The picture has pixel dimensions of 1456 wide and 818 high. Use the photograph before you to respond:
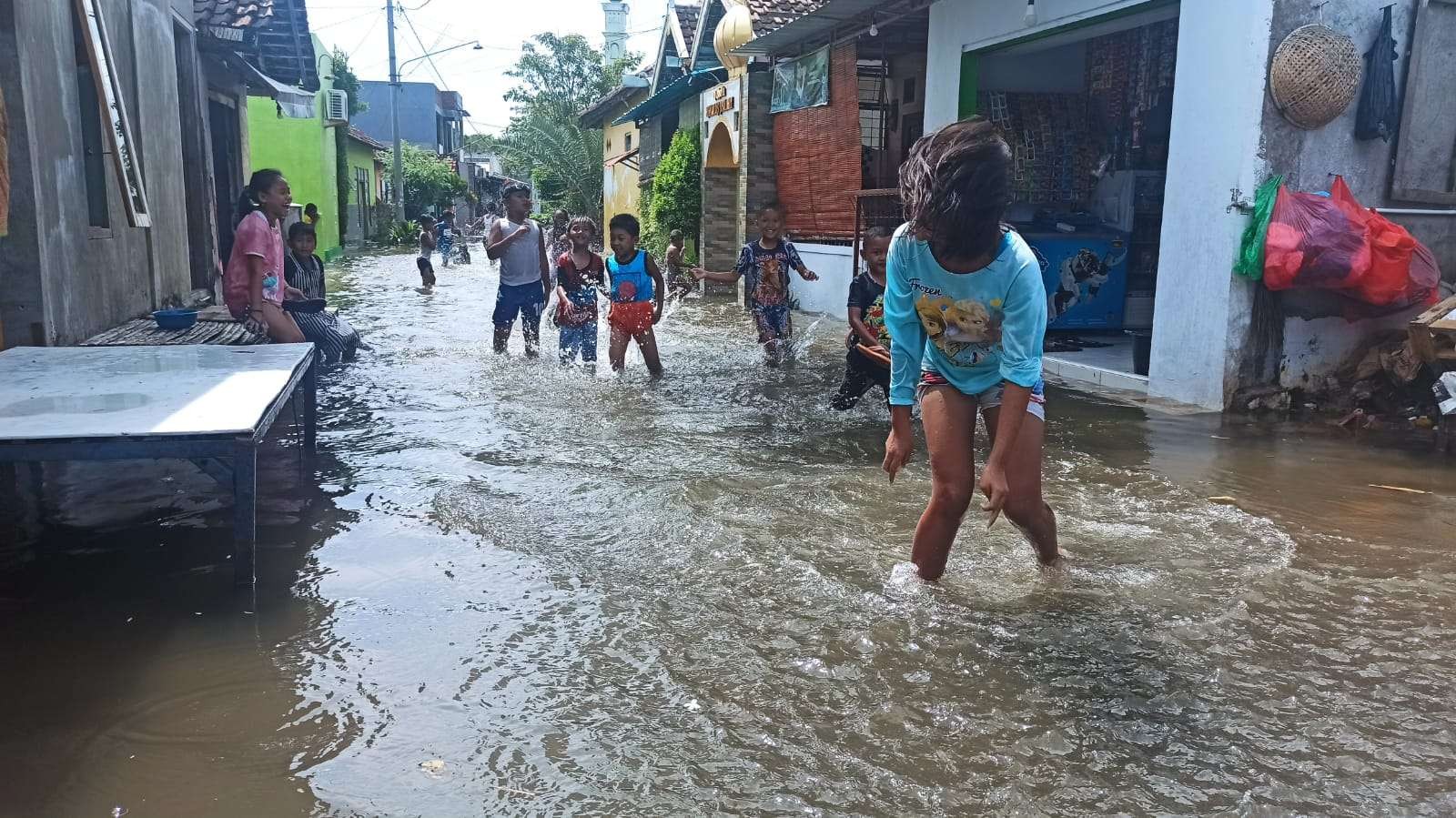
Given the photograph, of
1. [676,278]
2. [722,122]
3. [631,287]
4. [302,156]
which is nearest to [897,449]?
[631,287]

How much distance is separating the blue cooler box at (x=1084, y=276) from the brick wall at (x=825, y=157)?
289 centimetres

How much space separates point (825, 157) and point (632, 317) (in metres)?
6.19

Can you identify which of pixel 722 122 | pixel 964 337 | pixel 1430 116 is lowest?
pixel 964 337

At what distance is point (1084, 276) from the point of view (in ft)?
36.2

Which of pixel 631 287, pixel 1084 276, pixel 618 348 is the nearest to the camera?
pixel 631 287

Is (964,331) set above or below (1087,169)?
below

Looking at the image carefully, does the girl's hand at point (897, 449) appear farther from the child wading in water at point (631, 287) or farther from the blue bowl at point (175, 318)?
the blue bowl at point (175, 318)

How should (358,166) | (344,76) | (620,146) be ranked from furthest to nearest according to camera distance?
(358,166) < (344,76) < (620,146)

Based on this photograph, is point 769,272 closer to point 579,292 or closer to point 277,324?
point 579,292

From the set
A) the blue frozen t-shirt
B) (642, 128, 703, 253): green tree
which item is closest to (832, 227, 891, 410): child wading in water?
the blue frozen t-shirt

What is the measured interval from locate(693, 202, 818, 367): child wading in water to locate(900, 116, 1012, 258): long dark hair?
554cm

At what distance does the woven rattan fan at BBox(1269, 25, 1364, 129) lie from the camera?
22.6ft

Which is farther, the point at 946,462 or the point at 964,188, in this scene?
the point at 946,462

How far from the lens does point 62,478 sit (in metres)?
5.28
